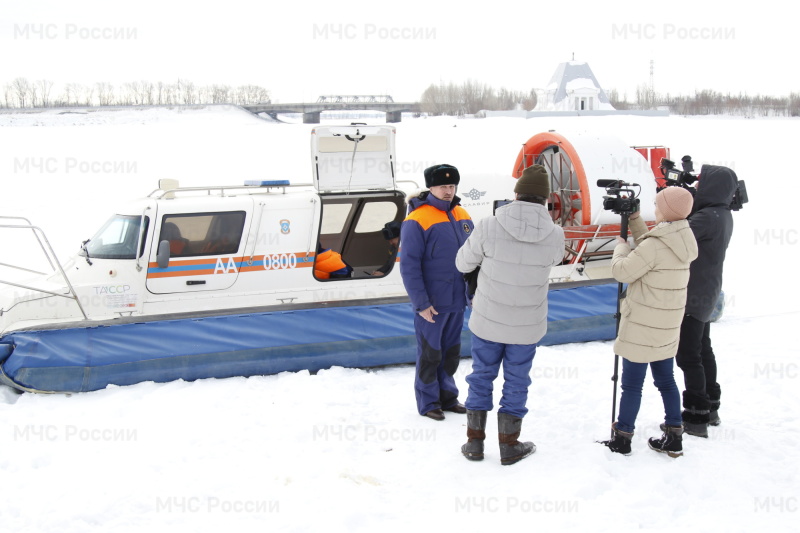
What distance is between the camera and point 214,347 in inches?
229

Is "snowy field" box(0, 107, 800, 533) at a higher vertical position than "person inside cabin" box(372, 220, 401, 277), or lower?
lower

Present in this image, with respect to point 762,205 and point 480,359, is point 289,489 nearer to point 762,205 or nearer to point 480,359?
point 480,359

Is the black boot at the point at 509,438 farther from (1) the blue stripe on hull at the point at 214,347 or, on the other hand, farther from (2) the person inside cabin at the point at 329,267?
(2) the person inside cabin at the point at 329,267

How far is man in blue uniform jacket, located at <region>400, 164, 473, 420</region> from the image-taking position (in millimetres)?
4762

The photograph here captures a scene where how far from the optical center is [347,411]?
522 cm

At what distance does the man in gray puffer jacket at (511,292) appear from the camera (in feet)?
13.5

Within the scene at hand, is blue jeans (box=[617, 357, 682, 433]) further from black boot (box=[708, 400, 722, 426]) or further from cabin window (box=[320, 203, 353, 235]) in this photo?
cabin window (box=[320, 203, 353, 235])

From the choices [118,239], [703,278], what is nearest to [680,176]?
[703,278]

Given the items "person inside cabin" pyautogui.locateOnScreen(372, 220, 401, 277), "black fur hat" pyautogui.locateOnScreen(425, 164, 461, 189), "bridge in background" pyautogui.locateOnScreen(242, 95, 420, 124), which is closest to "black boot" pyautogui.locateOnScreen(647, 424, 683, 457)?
"black fur hat" pyautogui.locateOnScreen(425, 164, 461, 189)

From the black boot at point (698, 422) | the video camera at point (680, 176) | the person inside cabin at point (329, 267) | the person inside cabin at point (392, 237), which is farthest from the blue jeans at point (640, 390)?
the person inside cabin at point (329, 267)

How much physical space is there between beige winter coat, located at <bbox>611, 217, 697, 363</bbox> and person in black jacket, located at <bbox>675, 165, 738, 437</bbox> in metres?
0.32

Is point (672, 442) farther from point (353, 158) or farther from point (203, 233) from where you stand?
point (203, 233)

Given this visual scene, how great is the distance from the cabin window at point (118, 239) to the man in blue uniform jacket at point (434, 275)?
268cm

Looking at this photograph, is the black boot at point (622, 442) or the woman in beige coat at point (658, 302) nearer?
the woman in beige coat at point (658, 302)
